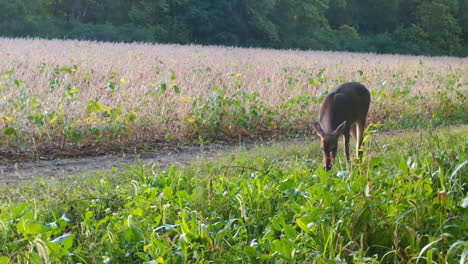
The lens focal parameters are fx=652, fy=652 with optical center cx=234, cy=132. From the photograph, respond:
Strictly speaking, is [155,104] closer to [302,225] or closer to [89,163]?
[89,163]

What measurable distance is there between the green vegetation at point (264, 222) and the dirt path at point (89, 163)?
208 centimetres

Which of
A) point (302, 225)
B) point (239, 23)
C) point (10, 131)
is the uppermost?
point (239, 23)

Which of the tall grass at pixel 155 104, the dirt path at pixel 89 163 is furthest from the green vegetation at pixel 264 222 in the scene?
the tall grass at pixel 155 104

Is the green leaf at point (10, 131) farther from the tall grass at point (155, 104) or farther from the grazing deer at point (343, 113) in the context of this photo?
the grazing deer at point (343, 113)

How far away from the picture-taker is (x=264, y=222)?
5047 millimetres

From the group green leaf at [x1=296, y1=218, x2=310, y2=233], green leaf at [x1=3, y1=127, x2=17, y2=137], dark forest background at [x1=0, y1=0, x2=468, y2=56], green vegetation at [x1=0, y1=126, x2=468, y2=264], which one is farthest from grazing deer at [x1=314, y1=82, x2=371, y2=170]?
dark forest background at [x1=0, y1=0, x2=468, y2=56]

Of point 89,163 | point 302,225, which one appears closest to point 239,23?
point 89,163

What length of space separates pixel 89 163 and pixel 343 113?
358cm

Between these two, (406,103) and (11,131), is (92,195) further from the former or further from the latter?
(406,103)

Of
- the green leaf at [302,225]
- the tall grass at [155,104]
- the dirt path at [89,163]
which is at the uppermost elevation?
the green leaf at [302,225]

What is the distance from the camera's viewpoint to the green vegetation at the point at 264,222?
414 cm

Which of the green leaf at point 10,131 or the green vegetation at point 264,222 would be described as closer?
the green vegetation at point 264,222

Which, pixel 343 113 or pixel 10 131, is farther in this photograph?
pixel 10 131

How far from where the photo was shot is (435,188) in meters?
5.35
